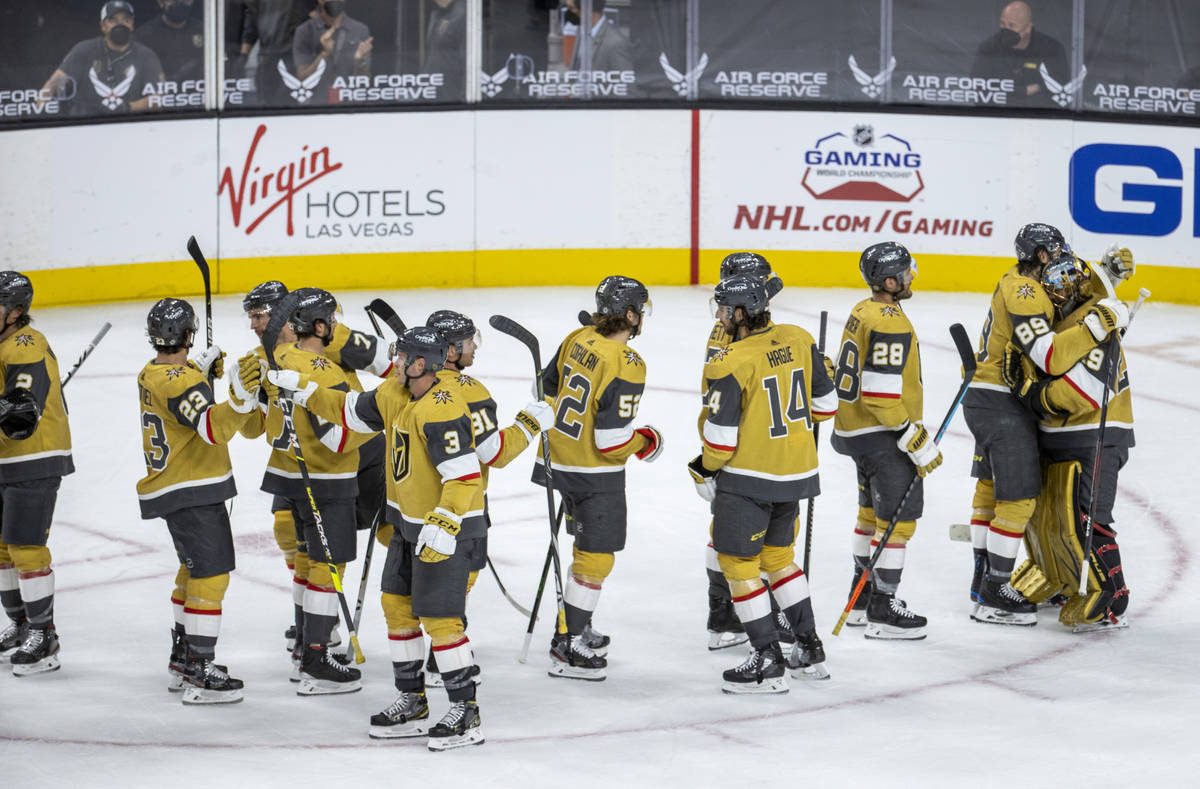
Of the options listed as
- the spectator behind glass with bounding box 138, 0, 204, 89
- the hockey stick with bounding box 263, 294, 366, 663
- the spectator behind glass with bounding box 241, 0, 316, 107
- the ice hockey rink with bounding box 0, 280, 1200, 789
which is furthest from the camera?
the spectator behind glass with bounding box 241, 0, 316, 107

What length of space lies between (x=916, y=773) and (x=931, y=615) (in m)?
1.68

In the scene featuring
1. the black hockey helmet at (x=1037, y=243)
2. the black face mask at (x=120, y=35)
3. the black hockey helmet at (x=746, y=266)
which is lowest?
the black hockey helmet at (x=746, y=266)

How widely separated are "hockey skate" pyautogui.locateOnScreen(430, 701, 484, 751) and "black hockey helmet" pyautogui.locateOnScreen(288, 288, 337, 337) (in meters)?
1.42

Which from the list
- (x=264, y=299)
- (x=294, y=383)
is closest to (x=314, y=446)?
(x=294, y=383)

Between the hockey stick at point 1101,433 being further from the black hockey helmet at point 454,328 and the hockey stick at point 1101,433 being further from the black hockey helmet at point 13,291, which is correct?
the black hockey helmet at point 13,291

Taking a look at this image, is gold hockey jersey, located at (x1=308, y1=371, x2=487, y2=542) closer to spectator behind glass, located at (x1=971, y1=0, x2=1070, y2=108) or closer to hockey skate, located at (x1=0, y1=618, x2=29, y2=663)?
hockey skate, located at (x1=0, y1=618, x2=29, y2=663)

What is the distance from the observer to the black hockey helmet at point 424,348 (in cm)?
538

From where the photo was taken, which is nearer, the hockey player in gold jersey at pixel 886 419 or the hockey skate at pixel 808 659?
the hockey skate at pixel 808 659

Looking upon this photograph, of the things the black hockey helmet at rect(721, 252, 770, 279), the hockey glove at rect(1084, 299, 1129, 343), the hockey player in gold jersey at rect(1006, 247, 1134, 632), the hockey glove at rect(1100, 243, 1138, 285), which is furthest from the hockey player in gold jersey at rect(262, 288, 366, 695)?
the hockey glove at rect(1100, 243, 1138, 285)

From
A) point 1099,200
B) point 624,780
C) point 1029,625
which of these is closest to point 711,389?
point 624,780

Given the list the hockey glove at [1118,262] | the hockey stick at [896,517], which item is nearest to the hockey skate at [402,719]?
the hockey stick at [896,517]

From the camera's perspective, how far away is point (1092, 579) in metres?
6.77

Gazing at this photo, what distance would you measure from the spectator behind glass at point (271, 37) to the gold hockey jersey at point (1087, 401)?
797 cm

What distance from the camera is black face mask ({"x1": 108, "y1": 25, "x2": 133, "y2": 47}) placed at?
12828 millimetres
